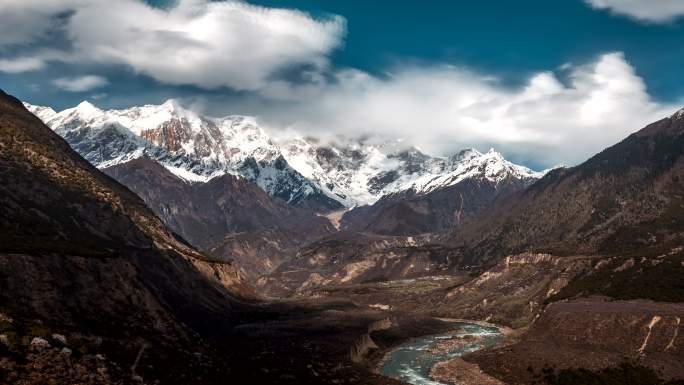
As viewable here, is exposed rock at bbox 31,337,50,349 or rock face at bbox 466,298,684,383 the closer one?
exposed rock at bbox 31,337,50,349

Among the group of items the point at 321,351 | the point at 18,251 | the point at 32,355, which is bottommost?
the point at 321,351

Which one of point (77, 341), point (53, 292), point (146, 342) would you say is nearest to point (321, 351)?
point (146, 342)

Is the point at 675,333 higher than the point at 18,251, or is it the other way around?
the point at 18,251

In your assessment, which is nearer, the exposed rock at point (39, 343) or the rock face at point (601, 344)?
the exposed rock at point (39, 343)

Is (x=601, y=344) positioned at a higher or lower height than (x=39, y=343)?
lower

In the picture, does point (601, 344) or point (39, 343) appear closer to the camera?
point (39, 343)

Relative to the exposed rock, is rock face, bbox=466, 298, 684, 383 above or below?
below

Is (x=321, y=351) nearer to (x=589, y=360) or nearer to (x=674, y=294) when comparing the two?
(x=589, y=360)

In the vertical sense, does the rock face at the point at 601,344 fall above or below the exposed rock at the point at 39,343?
below
